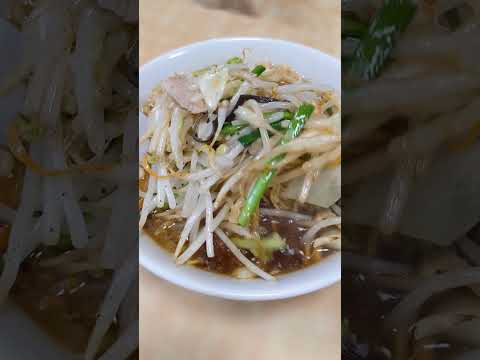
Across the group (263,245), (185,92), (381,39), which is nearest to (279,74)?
(185,92)

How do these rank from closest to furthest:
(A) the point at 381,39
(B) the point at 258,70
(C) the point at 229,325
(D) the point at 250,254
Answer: (A) the point at 381,39
(C) the point at 229,325
(D) the point at 250,254
(B) the point at 258,70

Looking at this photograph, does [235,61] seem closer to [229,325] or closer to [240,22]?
[240,22]

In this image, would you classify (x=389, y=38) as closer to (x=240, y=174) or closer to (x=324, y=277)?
(x=324, y=277)

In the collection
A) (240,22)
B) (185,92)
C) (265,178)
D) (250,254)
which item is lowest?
(250,254)

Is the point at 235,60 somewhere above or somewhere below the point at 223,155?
above

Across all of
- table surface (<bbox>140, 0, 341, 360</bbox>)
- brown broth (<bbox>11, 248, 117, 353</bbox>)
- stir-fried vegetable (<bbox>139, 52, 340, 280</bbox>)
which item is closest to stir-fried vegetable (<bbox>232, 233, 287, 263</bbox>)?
stir-fried vegetable (<bbox>139, 52, 340, 280</bbox>)

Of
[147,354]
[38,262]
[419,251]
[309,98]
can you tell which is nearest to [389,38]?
[419,251]

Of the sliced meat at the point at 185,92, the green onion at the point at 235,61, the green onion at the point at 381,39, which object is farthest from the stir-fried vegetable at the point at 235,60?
the green onion at the point at 381,39

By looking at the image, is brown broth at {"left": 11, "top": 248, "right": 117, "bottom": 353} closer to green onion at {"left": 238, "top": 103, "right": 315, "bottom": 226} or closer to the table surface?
the table surface
